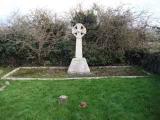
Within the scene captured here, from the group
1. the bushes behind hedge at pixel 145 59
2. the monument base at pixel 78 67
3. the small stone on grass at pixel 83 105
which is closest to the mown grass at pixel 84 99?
the small stone on grass at pixel 83 105

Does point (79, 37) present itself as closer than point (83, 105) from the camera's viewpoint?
No

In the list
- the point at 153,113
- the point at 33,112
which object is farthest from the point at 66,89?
the point at 153,113

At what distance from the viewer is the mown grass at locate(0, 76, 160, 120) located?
25.2ft

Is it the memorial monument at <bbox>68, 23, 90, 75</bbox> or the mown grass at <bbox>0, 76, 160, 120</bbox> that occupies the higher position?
the memorial monument at <bbox>68, 23, 90, 75</bbox>

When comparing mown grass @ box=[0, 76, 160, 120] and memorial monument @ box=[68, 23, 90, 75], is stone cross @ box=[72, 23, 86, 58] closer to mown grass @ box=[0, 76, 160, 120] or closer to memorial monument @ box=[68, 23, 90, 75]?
memorial monument @ box=[68, 23, 90, 75]

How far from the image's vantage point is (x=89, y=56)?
17.3m

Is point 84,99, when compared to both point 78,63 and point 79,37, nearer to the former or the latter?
point 78,63

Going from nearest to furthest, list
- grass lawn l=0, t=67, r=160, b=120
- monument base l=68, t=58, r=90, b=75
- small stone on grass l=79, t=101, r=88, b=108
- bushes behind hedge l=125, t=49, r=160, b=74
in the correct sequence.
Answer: grass lawn l=0, t=67, r=160, b=120, small stone on grass l=79, t=101, r=88, b=108, monument base l=68, t=58, r=90, b=75, bushes behind hedge l=125, t=49, r=160, b=74

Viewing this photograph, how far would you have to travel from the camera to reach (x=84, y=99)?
29.6ft

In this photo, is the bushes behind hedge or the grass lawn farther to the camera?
the bushes behind hedge

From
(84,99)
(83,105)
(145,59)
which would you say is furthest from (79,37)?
(83,105)

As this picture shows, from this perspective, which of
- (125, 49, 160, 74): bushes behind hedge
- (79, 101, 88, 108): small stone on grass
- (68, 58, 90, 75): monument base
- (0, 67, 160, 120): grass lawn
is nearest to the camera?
(0, 67, 160, 120): grass lawn

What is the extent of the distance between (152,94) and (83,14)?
940 cm

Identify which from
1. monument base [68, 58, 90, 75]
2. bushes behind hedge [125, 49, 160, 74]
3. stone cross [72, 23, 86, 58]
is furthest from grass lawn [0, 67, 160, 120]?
stone cross [72, 23, 86, 58]
